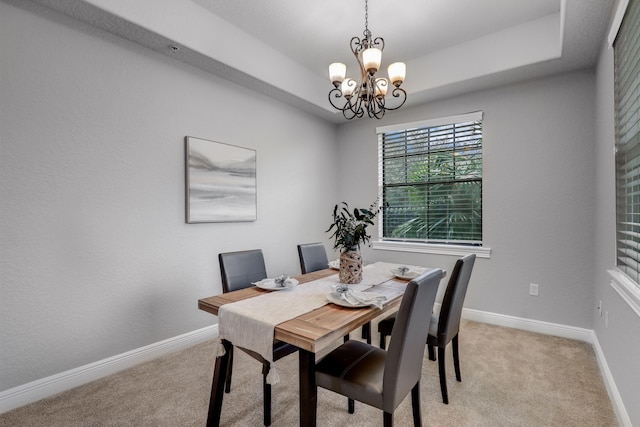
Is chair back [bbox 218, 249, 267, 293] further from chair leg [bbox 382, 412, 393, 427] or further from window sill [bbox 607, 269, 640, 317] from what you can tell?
window sill [bbox 607, 269, 640, 317]

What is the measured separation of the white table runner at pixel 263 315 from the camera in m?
1.44

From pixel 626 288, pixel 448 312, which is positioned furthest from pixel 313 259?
pixel 626 288

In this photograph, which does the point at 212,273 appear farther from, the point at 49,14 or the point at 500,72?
the point at 500,72

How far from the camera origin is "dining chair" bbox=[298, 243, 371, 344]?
274 centimetres

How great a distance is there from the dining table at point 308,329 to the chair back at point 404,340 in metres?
0.23

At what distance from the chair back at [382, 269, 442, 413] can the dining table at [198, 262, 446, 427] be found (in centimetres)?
23

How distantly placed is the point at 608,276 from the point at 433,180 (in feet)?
6.23

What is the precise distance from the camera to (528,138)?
315cm

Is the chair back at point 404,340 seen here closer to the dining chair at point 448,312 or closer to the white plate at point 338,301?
the white plate at point 338,301

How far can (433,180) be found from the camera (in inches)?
149

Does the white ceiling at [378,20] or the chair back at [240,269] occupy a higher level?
the white ceiling at [378,20]

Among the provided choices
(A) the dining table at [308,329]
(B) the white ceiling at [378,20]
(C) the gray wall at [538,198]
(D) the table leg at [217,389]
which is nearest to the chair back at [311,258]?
(A) the dining table at [308,329]

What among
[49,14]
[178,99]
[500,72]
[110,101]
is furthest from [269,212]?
[500,72]

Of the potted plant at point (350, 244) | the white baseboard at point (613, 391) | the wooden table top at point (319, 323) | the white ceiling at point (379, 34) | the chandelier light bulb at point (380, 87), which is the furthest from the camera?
the chandelier light bulb at point (380, 87)
